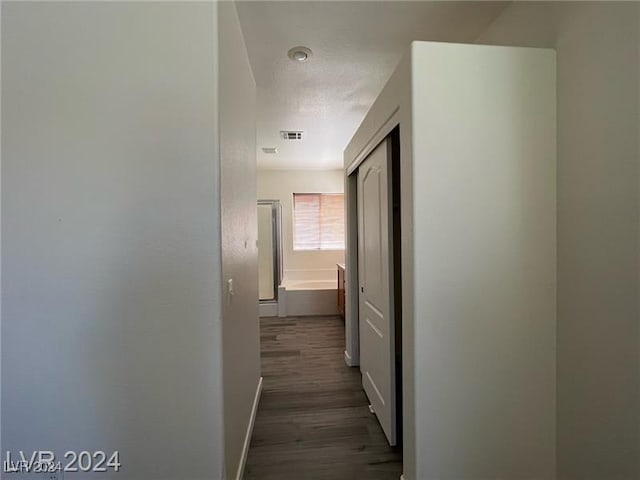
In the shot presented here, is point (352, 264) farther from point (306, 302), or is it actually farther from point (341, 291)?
point (306, 302)

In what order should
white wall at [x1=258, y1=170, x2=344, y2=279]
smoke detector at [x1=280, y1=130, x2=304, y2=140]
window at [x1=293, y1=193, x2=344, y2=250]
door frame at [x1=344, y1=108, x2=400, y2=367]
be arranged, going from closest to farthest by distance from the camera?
door frame at [x1=344, y1=108, x2=400, y2=367] < smoke detector at [x1=280, y1=130, x2=304, y2=140] < white wall at [x1=258, y1=170, x2=344, y2=279] < window at [x1=293, y1=193, x2=344, y2=250]

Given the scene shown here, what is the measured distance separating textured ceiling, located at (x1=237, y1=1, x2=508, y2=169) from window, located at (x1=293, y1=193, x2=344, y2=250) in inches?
93.9

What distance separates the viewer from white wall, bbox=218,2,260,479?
1.27 metres

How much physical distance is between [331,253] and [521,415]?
159 inches

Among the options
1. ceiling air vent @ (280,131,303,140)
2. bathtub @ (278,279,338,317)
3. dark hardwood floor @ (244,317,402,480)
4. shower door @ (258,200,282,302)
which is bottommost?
dark hardwood floor @ (244,317,402,480)

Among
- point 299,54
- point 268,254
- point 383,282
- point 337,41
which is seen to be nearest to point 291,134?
point 299,54

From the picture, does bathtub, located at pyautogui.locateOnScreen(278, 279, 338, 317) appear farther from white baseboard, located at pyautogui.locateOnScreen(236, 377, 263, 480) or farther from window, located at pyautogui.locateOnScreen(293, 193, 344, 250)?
white baseboard, located at pyautogui.locateOnScreen(236, 377, 263, 480)

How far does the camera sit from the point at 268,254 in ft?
16.1

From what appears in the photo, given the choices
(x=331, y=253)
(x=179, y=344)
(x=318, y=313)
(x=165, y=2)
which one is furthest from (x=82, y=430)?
(x=331, y=253)

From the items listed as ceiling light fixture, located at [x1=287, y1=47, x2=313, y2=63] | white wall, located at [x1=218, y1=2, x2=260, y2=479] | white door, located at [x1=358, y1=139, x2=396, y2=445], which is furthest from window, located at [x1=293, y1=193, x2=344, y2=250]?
ceiling light fixture, located at [x1=287, y1=47, x2=313, y2=63]

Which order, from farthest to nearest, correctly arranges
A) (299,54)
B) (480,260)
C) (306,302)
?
(306,302) → (299,54) → (480,260)

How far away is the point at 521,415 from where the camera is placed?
1348mm

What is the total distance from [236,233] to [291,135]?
7.53ft

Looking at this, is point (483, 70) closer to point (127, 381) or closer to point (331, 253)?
point (127, 381)
